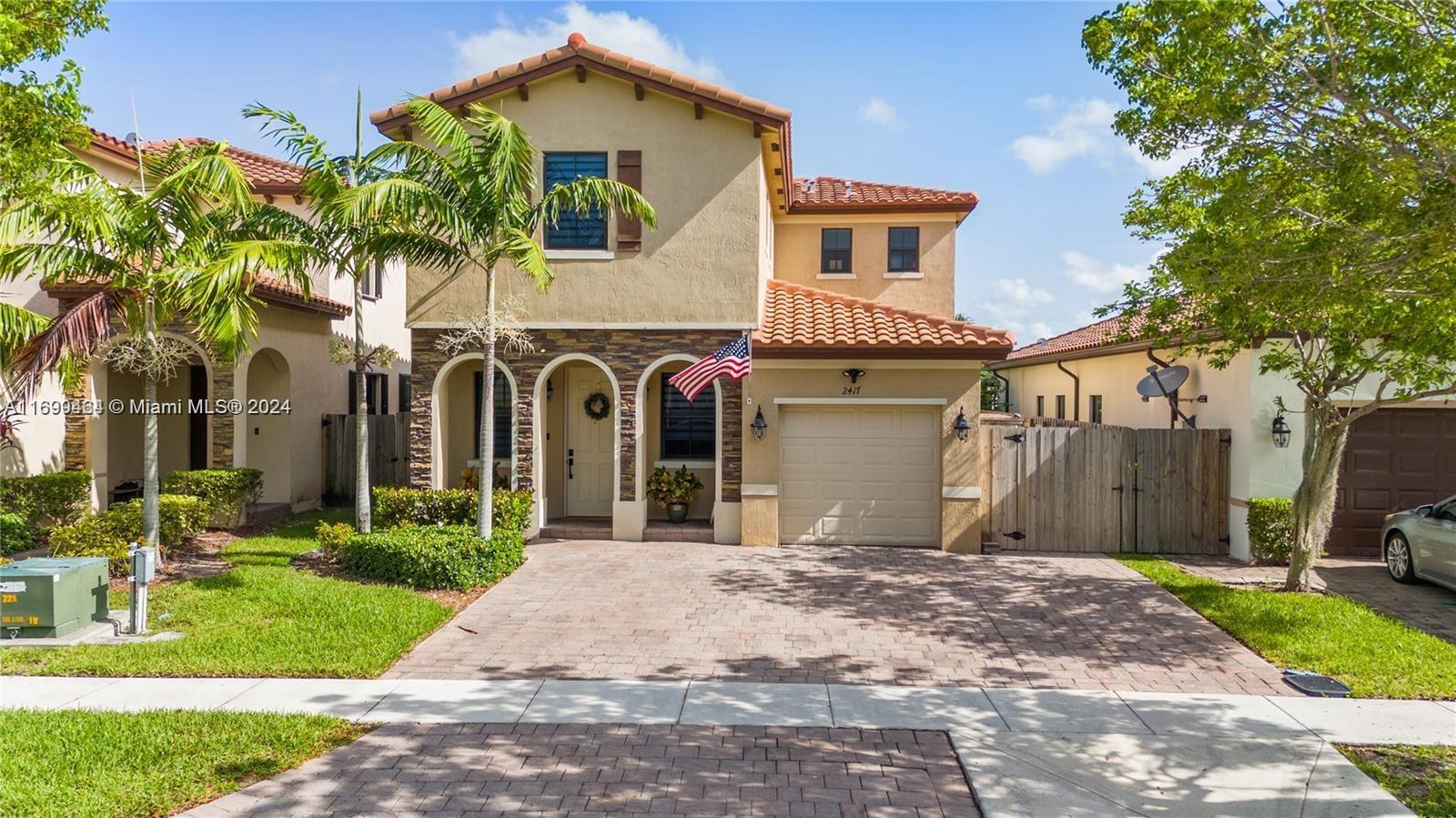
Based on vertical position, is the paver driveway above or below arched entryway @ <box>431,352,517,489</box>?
below

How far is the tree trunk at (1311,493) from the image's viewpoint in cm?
1077

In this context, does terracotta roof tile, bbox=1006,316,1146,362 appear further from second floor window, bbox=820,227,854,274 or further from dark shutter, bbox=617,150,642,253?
dark shutter, bbox=617,150,642,253

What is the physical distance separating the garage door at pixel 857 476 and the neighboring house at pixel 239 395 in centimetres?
906

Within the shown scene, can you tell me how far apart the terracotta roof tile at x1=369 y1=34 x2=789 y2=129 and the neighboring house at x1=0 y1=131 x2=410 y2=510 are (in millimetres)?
4430

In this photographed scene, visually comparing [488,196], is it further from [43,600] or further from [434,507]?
[43,600]

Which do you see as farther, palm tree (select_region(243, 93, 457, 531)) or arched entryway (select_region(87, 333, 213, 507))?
arched entryway (select_region(87, 333, 213, 507))

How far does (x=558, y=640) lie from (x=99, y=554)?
6855 mm

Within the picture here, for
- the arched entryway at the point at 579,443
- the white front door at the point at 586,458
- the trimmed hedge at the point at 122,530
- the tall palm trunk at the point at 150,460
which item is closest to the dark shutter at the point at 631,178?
the arched entryway at the point at 579,443

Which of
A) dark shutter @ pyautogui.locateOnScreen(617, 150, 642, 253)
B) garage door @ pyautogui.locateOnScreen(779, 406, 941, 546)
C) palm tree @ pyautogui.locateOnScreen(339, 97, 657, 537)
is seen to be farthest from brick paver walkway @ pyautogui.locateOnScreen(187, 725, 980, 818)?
dark shutter @ pyautogui.locateOnScreen(617, 150, 642, 253)

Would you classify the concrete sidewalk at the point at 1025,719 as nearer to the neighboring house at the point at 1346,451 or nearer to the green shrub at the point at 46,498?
the neighboring house at the point at 1346,451

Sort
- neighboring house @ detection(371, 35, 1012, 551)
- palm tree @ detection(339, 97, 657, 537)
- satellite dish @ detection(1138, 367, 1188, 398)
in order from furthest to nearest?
satellite dish @ detection(1138, 367, 1188, 398) < neighboring house @ detection(371, 35, 1012, 551) < palm tree @ detection(339, 97, 657, 537)

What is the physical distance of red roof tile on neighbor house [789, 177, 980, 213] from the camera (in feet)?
61.2

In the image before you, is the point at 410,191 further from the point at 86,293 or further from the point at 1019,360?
the point at 1019,360

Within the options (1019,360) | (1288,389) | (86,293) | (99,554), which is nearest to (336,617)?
(99,554)
